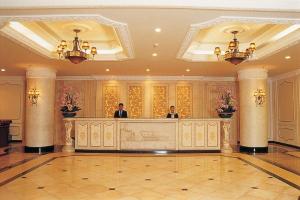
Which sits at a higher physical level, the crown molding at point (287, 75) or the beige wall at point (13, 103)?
the crown molding at point (287, 75)

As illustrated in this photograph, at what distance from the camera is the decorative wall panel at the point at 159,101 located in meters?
13.1

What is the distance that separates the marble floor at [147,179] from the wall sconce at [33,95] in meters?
2.26

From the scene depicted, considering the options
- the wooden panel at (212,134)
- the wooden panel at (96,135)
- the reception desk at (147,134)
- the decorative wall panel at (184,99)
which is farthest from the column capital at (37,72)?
the wooden panel at (212,134)


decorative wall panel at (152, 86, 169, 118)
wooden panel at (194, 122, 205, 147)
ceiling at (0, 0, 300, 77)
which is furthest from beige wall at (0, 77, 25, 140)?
wooden panel at (194, 122, 205, 147)

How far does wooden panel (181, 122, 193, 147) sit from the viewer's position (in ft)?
33.3

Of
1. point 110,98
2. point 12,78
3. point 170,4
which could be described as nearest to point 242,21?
point 170,4

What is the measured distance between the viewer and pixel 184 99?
13.2 m

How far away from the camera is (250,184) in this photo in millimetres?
5742

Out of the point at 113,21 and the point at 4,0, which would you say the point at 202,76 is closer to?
the point at 113,21

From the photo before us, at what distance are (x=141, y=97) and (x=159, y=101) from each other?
852mm

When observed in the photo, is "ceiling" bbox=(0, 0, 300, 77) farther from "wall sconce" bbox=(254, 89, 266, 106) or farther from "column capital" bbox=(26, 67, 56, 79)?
"wall sconce" bbox=(254, 89, 266, 106)

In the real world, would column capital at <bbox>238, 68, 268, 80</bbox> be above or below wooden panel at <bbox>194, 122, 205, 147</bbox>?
above

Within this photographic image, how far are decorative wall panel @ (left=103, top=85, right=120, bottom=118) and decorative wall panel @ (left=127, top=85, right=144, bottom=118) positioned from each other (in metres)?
0.60

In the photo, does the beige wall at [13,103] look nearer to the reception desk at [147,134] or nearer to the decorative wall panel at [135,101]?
the reception desk at [147,134]
